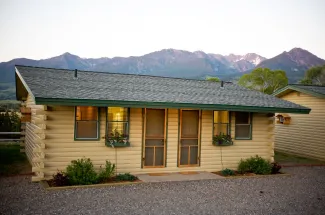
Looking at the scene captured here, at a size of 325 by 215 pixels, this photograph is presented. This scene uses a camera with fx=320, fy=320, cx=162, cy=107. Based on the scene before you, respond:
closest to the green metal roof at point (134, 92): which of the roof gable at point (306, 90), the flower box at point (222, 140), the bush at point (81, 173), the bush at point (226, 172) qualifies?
the flower box at point (222, 140)

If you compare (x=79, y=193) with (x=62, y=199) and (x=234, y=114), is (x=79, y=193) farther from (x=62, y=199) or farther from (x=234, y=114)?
(x=234, y=114)

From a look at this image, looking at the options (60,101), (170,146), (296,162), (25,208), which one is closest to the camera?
(25,208)

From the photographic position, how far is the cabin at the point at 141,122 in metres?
9.93

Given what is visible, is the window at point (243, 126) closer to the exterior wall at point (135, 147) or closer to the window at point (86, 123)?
the exterior wall at point (135, 147)

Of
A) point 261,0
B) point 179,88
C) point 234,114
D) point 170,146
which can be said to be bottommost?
point 170,146

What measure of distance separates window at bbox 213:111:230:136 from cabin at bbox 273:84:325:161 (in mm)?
6878

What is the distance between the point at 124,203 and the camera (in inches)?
305

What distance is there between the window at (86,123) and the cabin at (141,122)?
1.3 inches

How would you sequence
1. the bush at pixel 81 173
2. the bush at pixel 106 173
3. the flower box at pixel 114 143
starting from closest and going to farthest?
the bush at pixel 81 173 < the bush at pixel 106 173 < the flower box at pixel 114 143

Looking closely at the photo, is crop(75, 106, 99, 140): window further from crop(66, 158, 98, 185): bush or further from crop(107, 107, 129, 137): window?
crop(66, 158, 98, 185): bush

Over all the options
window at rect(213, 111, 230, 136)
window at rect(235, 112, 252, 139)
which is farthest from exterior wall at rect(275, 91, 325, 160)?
window at rect(213, 111, 230, 136)

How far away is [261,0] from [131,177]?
16856 millimetres

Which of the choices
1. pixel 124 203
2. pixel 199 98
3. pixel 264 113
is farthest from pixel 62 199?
pixel 264 113

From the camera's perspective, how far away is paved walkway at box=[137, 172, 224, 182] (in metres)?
10.4
